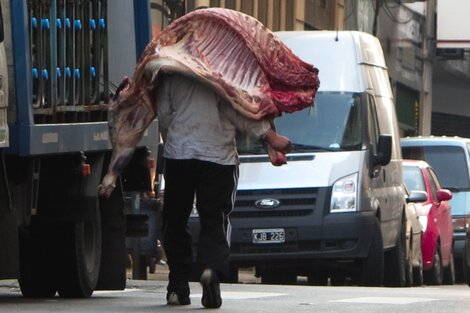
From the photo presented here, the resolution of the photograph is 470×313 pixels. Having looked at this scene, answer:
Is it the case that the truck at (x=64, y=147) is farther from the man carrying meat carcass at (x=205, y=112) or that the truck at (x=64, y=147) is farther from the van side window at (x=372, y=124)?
the van side window at (x=372, y=124)

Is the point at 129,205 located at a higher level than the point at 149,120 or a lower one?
lower

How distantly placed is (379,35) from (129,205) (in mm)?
28030

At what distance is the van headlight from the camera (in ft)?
60.4

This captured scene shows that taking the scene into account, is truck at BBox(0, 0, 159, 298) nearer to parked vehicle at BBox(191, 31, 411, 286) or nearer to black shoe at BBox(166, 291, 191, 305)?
black shoe at BBox(166, 291, 191, 305)

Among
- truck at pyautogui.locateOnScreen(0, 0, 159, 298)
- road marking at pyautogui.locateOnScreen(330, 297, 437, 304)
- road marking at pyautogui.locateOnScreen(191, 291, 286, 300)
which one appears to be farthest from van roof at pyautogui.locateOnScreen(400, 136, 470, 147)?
road marking at pyautogui.locateOnScreen(330, 297, 437, 304)

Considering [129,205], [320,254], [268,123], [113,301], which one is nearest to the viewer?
[268,123]

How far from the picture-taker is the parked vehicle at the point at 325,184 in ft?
60.2

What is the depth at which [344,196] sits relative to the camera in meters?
18.4

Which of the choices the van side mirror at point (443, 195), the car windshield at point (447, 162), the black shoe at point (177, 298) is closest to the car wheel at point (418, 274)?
the van side mirror at point (443, 195)

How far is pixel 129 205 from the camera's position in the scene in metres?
14.8

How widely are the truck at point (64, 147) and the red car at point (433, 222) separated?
9894 millimetres

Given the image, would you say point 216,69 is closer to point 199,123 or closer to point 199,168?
point 199,123

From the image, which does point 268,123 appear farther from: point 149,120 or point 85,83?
point 85,83

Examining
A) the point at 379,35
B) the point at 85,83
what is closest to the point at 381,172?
the point at 85,83
